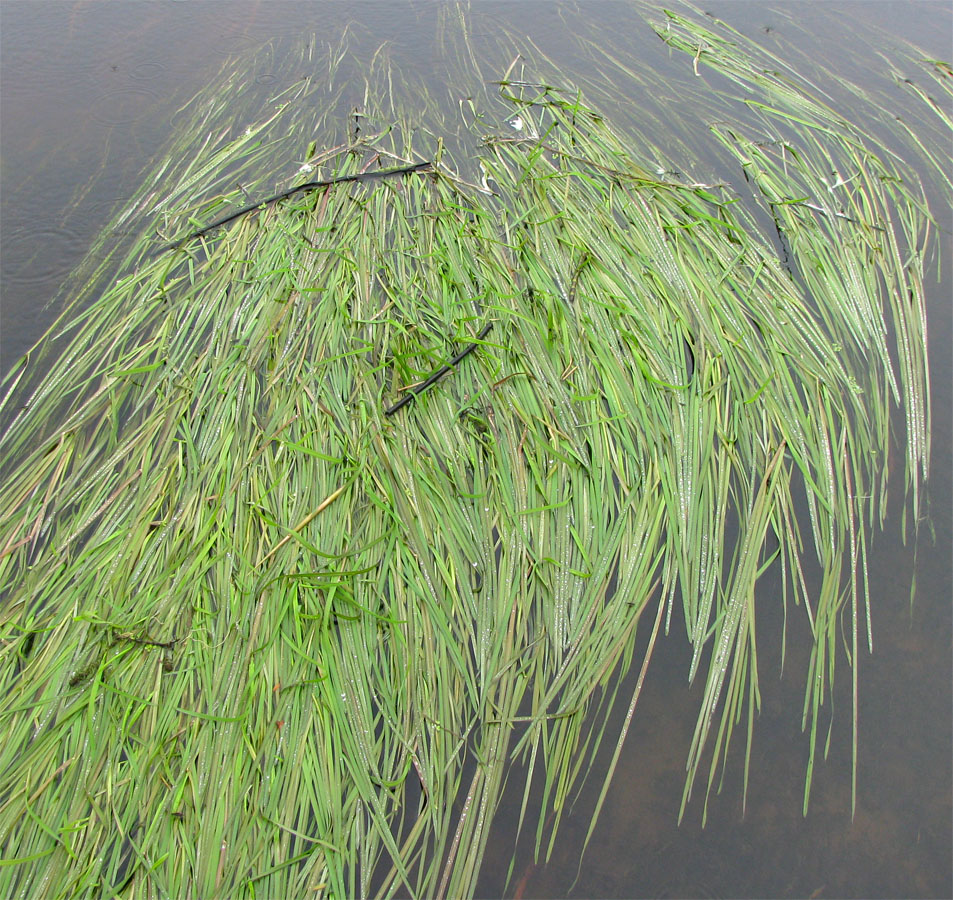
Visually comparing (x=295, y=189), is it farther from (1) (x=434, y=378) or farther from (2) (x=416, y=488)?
(2) (x=416, y=488)

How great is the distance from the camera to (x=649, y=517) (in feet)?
6.21

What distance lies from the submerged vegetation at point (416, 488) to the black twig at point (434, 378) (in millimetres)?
18

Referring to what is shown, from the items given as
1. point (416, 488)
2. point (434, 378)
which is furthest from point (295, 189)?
point (416, 488)

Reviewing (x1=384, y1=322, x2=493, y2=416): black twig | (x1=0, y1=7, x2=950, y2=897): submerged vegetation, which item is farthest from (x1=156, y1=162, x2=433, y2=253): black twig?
(x1=384, y1=322, x2=493, y2=416): black twig

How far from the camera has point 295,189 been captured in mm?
2789

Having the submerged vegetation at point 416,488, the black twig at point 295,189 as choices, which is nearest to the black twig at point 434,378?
the submerged vegetation at point 416,488

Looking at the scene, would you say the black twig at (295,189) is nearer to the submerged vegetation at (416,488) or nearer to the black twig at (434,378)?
the submerged vegetation at (416,488)

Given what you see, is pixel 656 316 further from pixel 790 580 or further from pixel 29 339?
pixel 29 339

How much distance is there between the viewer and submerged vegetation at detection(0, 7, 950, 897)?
150 centimetres

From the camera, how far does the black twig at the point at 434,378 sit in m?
2.05

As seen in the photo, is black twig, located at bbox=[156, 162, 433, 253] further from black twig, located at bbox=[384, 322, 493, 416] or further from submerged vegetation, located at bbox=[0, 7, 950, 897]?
black twig, located at bbox=[384, 322, 493, 416]

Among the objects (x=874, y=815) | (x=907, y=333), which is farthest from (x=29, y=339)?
(x=907, y=333)

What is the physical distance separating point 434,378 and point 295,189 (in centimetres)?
124

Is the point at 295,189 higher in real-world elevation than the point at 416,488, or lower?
higher
